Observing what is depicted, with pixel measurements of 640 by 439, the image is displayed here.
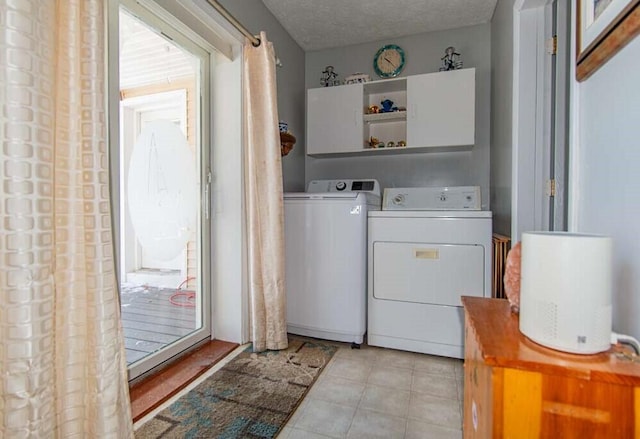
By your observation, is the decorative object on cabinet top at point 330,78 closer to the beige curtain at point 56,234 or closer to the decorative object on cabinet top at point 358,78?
the decorative object on cabinet top at point 358,78

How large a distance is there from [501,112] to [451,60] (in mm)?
748

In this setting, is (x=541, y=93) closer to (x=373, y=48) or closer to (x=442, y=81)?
(x=442, y=81)

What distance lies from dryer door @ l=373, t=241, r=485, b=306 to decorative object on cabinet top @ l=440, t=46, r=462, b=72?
158cm

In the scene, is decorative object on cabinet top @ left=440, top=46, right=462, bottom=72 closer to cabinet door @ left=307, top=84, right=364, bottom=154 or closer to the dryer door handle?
cabinet door @ left=307, top=84, right=364, bottom=154

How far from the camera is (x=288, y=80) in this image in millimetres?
2756

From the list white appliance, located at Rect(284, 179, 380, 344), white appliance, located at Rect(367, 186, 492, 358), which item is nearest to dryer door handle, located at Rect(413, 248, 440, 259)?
white appliance, located at Rect(367, 186, 492, 358)

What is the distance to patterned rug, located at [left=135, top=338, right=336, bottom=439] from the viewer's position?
1.28 metres

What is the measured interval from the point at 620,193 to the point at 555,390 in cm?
52

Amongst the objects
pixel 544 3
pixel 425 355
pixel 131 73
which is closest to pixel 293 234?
pixel 425 355

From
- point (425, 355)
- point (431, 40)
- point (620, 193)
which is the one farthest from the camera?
point (431, 40)

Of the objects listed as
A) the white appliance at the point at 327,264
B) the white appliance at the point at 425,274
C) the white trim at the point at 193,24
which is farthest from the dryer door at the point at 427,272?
the white trim at the point at 193,24

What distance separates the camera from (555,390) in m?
0.57

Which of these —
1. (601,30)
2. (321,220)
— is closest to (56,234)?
(321,220)

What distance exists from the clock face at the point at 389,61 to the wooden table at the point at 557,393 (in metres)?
2.68
